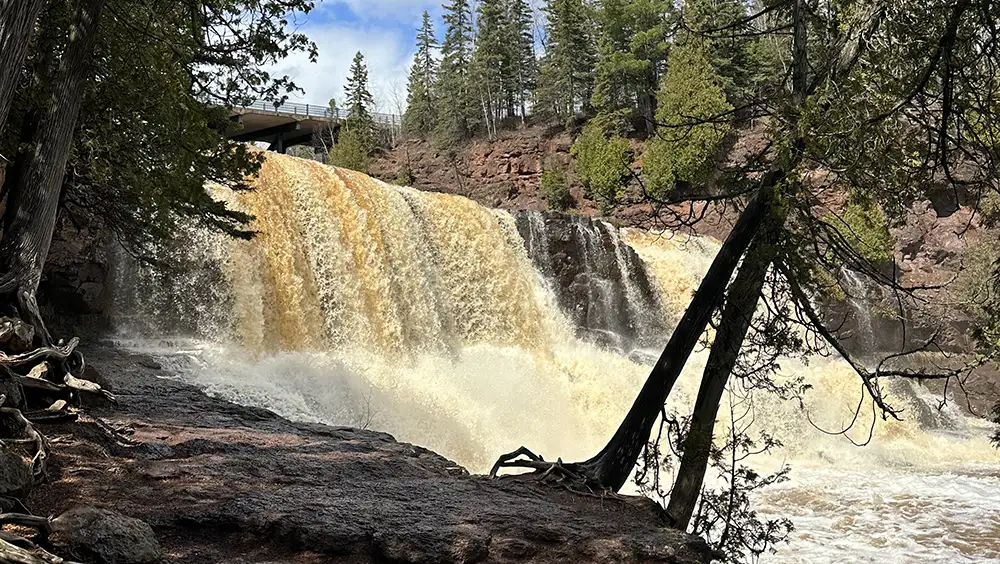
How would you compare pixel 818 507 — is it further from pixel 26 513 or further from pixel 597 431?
pixel 26 513

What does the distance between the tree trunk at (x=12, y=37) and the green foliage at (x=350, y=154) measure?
119 feet

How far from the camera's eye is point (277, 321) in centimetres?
1453

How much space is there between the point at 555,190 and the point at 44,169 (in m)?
27.5

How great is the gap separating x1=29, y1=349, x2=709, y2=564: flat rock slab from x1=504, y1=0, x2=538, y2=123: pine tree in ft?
134

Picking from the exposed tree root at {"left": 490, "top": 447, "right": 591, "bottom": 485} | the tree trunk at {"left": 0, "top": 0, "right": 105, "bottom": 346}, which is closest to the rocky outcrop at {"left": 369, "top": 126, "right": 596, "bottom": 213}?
the tree trunk at {"left": 0, "top": 0, "right": 105, "bottom": 346}

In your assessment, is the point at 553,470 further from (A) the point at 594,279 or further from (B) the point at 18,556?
(A) the point at 594,279

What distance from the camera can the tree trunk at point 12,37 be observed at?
11.7ft

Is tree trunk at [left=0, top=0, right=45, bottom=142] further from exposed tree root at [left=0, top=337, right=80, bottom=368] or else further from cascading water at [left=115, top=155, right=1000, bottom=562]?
cascading water at [left=115, top=155, right=1000, bottom=562]

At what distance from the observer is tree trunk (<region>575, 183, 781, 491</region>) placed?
16.7ft

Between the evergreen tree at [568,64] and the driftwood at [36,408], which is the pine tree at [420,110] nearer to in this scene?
the evergreen tree at [568,64]

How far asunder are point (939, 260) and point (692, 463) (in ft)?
73.9

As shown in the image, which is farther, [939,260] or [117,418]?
[939,260]

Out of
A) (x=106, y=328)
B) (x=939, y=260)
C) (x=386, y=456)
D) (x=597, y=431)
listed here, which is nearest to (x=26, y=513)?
→ (x=386, y=456)

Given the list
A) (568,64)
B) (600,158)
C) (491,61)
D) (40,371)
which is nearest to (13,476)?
(40,371)
